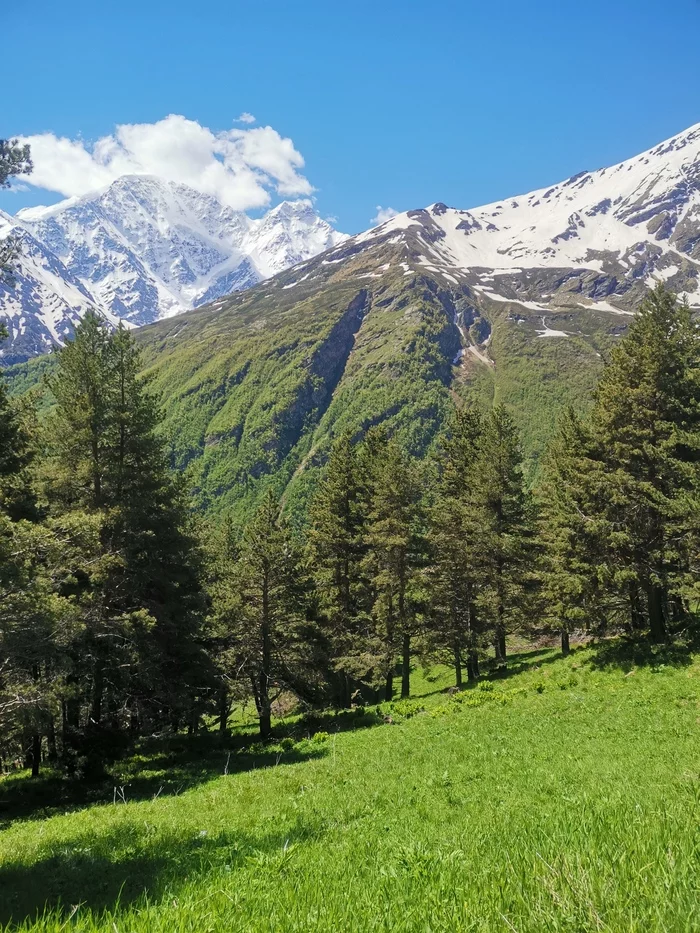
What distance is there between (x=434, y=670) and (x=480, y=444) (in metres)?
20.6

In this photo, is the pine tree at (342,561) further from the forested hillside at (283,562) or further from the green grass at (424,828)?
the green grass at (424,828)

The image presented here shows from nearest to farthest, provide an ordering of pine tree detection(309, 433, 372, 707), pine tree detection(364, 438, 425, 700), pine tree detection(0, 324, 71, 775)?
pine tree detection(0, 324, 71, 775) → pine tree detection(364, 438, 425, 700) → pine tree detection(309, 433, 372, 707)

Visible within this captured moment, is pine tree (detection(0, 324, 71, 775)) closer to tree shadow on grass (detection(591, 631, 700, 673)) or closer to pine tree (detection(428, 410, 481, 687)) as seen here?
pine tree (detection(428, 410, 481, 687))

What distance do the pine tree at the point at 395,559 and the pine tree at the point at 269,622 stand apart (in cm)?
618

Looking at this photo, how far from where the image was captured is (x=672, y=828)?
3.71m

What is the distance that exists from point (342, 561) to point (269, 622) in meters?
8.64

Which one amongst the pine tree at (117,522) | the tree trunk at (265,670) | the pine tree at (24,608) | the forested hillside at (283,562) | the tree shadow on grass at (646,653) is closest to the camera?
the pine tree at (24,608)

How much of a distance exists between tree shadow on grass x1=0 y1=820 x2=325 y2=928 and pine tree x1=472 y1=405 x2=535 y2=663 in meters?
24.8

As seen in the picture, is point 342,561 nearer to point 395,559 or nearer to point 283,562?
point 395,559

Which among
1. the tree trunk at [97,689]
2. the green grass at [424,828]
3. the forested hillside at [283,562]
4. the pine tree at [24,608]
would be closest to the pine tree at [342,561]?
the forested hillside at [283,562]

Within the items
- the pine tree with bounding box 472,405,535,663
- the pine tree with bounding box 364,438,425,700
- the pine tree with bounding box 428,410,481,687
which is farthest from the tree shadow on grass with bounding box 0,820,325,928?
the pine tree with bounding box 472,405,535,663

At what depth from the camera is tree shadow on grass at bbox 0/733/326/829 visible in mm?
17969

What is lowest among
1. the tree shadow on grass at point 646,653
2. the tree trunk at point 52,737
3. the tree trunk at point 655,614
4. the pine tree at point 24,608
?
the tree trunk at point 52,737

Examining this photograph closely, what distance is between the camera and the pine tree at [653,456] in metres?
22.9
